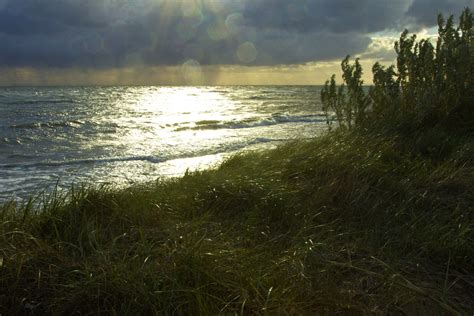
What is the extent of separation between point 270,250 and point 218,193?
1368 millimetres

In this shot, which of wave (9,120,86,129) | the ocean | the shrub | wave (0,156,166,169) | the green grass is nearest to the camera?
the green grass

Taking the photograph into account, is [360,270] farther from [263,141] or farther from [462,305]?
[263,141]

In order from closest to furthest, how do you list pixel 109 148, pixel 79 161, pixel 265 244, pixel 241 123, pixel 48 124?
pixel 265 244, pixel 79 161, pixel 109 148, pixel 48 124, pixel 241 123

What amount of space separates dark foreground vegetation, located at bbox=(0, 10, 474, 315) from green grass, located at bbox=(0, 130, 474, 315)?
0.01 m

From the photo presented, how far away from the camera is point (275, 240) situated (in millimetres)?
3049

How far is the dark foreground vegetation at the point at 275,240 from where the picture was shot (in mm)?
2248

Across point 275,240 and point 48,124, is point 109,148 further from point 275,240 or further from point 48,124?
point 275,240

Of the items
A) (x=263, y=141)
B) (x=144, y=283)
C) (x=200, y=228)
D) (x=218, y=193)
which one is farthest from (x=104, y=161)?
(x=144, y=283)

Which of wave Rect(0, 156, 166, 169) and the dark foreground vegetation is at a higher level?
the dark foreground vegetation

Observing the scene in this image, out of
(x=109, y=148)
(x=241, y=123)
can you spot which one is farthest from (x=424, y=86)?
(x=241, y=123)

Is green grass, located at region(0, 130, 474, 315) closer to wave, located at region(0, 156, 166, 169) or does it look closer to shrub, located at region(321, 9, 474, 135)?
shrub, located at region(321, 9, 474, 135)

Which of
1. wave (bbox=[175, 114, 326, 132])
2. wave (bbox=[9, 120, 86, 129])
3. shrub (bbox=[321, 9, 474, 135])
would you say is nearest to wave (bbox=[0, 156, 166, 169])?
shrub (bbox=[321, 9, 474, 135])

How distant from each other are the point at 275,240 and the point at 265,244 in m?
0.09

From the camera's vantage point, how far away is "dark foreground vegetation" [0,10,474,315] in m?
2.25
